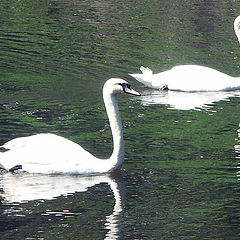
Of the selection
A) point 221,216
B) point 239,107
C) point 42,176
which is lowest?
point 221,216

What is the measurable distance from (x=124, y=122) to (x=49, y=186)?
337 cm

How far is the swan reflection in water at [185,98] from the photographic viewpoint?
587 inches

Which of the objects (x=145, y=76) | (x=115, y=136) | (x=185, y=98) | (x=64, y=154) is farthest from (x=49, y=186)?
(x=145, y=76)

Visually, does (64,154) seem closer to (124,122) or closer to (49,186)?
(49,186)

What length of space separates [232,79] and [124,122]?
388cm

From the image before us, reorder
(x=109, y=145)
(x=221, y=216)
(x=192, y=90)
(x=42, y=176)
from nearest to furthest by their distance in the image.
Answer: (x=221, y=216)
(x=42, y=176)
(x=109, y=145)
(x=192, y=90)

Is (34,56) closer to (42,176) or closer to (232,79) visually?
(232,79)

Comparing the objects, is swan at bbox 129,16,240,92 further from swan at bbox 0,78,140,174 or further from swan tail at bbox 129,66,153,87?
swan at bbox 0,78,140,174

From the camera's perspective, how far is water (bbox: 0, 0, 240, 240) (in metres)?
9.05

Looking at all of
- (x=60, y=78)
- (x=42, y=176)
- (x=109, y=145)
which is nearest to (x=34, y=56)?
(x=60, y=78)

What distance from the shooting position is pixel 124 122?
43.7 ft

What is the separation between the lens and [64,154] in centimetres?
1055

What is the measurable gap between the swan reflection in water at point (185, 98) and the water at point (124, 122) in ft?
0.07

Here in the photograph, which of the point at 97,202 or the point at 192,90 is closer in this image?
the point at 97,202
